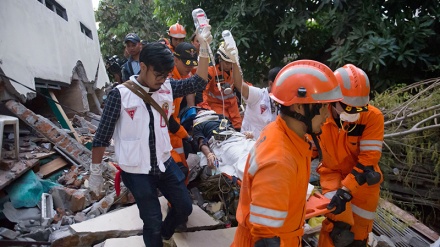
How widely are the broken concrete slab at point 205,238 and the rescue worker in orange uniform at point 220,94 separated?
131 centimetres

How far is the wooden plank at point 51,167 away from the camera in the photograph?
4.58m

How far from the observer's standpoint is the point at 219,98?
13.7 ft

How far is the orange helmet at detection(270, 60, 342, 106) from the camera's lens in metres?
1.71

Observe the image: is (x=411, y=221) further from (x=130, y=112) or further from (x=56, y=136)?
(x=56, y=136)

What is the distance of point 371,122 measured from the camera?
2.64m

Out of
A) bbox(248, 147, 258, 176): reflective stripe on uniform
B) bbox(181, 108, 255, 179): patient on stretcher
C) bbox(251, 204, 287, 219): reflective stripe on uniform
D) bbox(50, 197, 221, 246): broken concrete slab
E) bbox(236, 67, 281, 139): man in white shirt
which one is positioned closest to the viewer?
bbox(251, 204, 287, 219): reflective stripe on uniform

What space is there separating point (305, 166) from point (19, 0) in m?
5.59

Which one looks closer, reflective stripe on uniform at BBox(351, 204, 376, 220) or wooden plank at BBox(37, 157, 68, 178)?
reflective stripe on uniform at BBox(351, 204, 376, 220)

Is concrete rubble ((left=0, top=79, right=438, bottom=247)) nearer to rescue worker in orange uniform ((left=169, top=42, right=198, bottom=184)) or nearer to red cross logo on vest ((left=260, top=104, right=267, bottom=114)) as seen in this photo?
rescue worker in orange uniform ((left=169, top=42, right=198, bottom=184))

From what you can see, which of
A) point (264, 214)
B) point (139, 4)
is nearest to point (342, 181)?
point (264, 214)

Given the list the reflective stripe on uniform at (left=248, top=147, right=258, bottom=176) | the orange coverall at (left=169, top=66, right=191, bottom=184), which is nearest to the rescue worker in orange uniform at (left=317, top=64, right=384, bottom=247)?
the reflective stripe on uniform at (left=248, top=147, right=258, bottom=176)

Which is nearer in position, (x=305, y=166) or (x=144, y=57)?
(x=305, y=166)

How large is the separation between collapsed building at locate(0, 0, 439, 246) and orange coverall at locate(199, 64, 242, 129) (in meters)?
0.67

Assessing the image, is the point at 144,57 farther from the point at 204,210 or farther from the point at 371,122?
the point at 204,210
